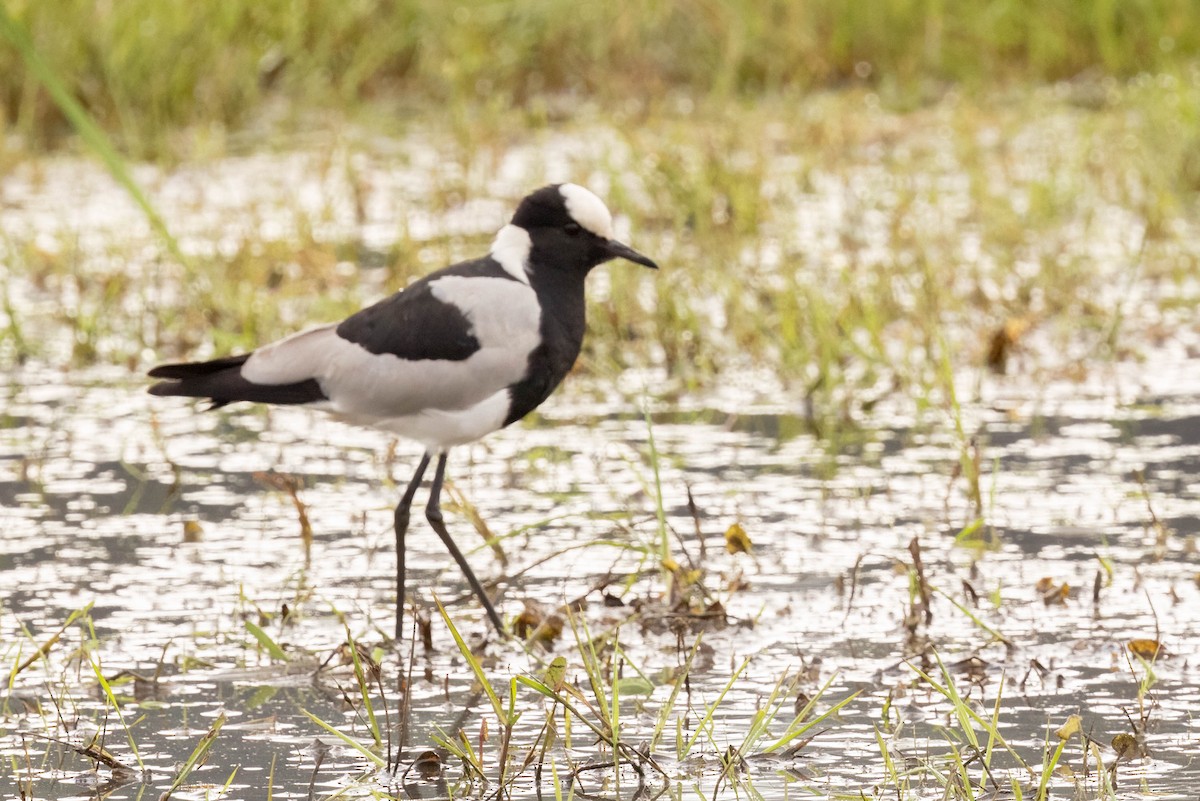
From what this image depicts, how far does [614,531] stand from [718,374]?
5.17 ft

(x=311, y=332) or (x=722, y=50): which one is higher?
(x=722, y=50)

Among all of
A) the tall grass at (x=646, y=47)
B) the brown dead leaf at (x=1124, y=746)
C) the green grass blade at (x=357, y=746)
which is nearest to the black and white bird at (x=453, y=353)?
the green grass blade at (x=357, y=746)

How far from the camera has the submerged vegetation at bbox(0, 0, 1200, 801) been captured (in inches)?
143

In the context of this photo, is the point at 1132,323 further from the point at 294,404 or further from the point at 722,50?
the point at 722,50

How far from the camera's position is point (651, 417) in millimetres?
6035

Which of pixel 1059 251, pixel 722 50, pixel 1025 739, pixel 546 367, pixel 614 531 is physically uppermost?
pixel 722 50

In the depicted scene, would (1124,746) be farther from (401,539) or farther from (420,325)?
(420,325)

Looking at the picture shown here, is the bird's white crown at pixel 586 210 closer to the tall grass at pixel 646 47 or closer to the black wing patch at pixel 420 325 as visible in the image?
the black wing patch at pixel 420 325

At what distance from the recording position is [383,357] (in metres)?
4.55

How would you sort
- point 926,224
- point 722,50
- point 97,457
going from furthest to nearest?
point 722,50, point 926,224, point 97,457

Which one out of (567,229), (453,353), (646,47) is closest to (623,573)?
(453,353)

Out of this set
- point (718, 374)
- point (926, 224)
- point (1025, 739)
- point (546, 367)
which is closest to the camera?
point (1025, 739)

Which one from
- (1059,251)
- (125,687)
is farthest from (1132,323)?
(125,687)

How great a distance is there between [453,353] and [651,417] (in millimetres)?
1657
